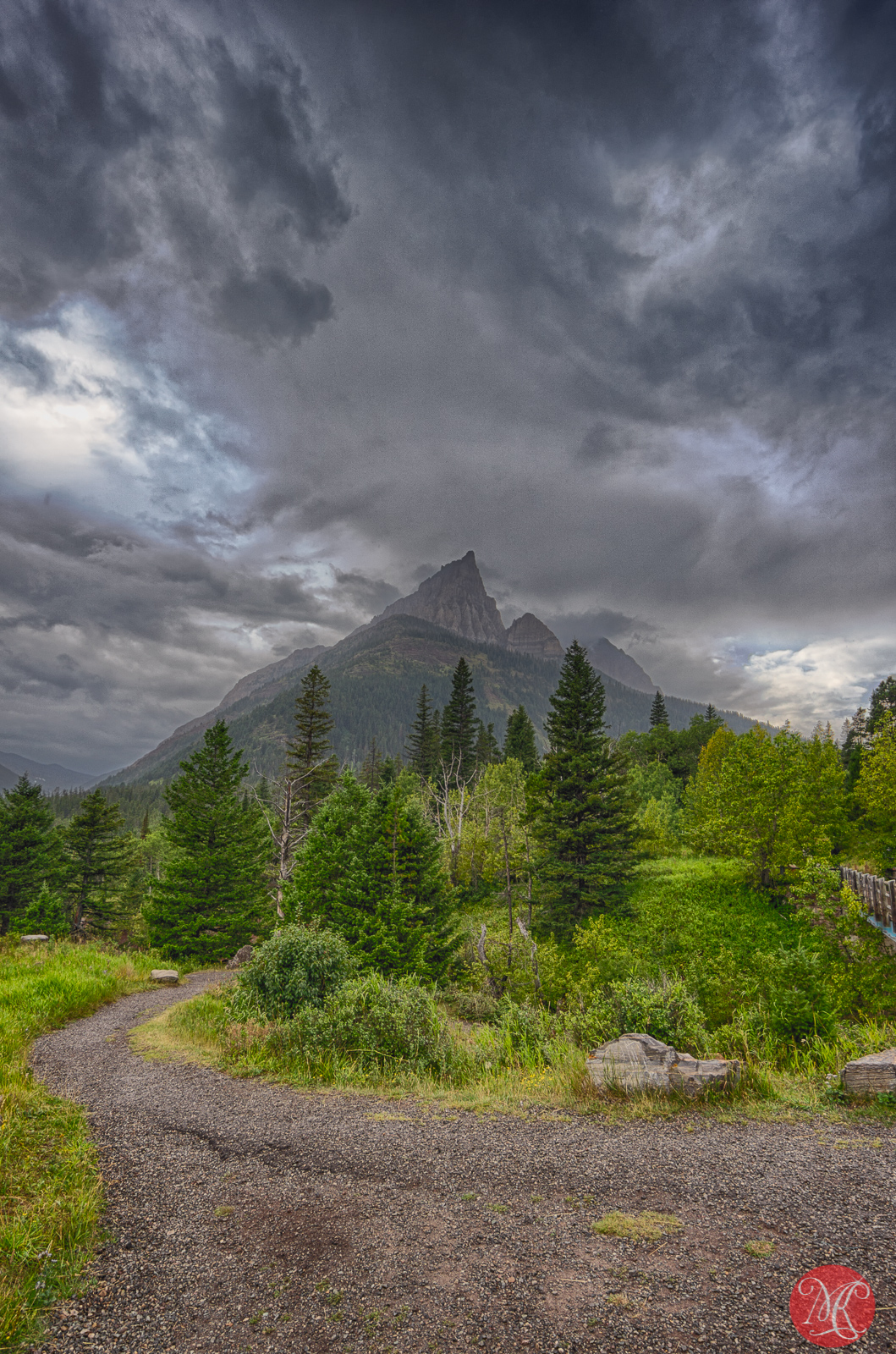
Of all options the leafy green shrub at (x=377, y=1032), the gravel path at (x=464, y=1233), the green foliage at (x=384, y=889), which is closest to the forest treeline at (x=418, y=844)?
the green foliage at (x=384, y=889)

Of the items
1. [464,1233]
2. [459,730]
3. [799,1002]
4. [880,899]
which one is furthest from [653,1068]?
[459,730]

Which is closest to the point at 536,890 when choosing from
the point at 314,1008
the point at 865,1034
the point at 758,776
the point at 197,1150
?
the point at 758,776

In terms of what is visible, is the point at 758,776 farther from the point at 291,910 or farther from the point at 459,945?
the point at 291,910

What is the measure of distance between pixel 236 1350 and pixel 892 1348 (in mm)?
4077

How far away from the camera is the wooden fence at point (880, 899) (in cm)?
1518

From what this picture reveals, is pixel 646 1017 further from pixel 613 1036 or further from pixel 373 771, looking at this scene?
pixel 373 771

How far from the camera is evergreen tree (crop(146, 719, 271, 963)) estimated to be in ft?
93.9

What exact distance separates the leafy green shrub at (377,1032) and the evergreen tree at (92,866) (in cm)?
3231

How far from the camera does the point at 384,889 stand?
2177 cm

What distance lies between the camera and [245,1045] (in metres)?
11.0

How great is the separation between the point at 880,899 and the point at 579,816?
42.4 feet

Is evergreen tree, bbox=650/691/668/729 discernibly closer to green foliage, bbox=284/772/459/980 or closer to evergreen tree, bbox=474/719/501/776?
evergreen tree, bbox=474/719/501/776

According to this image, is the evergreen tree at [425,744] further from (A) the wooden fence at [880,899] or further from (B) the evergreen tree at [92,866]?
(A) the wooden fence at [880,899]

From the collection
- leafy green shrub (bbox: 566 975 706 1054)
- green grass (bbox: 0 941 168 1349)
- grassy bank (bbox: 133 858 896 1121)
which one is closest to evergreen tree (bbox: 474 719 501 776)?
grassy bank (bbox: 133 858 896 1121)
